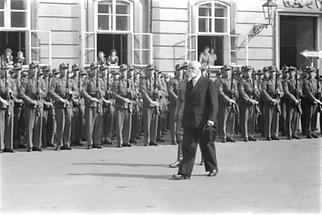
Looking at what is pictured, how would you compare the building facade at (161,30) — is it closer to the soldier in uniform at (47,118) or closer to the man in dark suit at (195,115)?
the soldier in uniform at (47,118)

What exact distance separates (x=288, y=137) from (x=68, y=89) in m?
6.78

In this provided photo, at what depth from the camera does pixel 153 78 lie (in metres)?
19.3

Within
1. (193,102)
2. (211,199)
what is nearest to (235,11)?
(193,102)

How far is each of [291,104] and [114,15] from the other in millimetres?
6881

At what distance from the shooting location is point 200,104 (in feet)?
41.1

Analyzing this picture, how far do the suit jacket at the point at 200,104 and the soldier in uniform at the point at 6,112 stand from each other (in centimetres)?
591

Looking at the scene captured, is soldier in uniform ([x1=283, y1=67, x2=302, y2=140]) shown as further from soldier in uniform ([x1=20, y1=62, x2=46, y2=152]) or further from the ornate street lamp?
soldier in uniform ([x1=20, y1=62, x2=46, y2=152])

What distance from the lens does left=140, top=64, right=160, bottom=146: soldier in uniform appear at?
18.8m

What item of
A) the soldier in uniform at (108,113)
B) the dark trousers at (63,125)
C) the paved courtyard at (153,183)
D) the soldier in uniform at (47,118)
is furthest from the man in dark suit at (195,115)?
the soldier in uniform at (108,113)

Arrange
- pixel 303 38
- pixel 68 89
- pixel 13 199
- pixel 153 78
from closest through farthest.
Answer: pixel 13 199, pixel 68 89, pixel 153 78, pixel 303 38

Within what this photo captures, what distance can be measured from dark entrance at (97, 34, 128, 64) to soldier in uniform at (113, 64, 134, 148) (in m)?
5.11

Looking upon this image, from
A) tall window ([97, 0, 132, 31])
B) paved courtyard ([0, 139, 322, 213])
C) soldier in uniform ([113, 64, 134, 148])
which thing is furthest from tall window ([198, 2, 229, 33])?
paved courtyard ([0, 139, 322, 213])

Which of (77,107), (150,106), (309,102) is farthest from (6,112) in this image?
(309,102)

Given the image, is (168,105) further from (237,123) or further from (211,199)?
(211,199)
